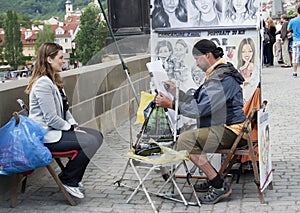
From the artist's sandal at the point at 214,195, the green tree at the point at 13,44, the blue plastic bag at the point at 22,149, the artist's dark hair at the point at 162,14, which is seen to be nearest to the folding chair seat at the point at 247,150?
the artist's sandal at the point at 214,195

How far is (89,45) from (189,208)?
4.34 metres

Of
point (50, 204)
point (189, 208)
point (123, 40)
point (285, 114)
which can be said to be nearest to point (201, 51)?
point (189, 208)

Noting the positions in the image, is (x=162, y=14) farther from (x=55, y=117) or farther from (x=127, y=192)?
(x=127, y=192)

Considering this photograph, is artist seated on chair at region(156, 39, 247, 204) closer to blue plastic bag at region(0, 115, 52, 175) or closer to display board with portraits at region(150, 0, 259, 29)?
blue plastic bag at region(0, 115, 52, 175)

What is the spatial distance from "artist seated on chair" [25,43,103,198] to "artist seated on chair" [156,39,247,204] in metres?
0.79

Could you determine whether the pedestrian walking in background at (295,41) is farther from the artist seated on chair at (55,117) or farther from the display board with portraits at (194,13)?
the artist seated on chair at (55,117)

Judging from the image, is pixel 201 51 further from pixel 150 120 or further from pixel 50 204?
pixel 50 204

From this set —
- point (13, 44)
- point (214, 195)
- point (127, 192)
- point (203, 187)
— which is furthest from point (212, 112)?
point (13, 44)

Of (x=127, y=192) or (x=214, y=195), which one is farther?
(x=127, y=192)

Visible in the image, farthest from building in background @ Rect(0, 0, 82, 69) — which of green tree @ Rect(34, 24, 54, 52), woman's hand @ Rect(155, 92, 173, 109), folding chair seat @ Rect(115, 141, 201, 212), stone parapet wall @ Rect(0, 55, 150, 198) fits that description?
folding chair seat @ Rect(115, 141, 201, 212)

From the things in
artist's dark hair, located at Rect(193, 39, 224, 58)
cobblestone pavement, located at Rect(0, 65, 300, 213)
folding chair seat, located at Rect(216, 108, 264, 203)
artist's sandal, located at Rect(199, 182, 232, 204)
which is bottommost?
cobblestone pavement, located at Rect(0, 65, 300, 213)

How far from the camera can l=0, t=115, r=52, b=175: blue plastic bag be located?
15.5 feet

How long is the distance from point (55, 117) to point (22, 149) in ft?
1.47

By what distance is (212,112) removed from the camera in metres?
4.82
